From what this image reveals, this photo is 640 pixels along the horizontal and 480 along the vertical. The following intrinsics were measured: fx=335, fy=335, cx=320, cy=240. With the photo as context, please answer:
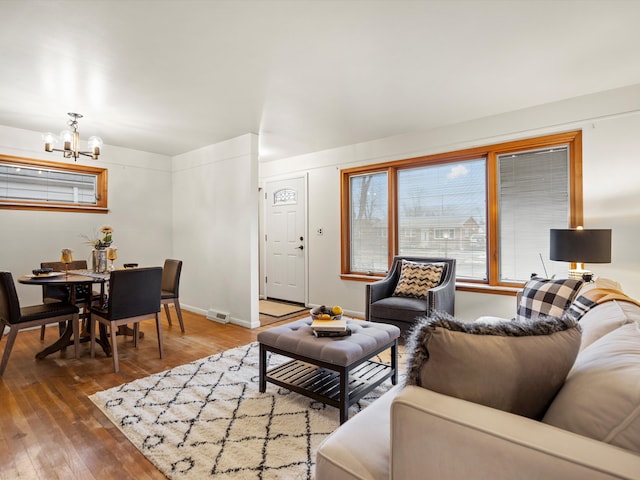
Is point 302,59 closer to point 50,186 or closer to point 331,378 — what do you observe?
point 331,378

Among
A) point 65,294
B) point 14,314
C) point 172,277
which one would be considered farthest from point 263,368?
point 65,294

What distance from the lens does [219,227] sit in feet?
15.0

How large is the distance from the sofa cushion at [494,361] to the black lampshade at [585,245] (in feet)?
6.88

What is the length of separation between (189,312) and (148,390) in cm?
262

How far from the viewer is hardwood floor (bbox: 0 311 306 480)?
1.64 m

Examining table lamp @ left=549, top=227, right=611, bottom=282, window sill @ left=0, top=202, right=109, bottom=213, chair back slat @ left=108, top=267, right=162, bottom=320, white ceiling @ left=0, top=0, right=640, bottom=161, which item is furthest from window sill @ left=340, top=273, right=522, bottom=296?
window sill @ left=0, top=202, right=109, bottom=213

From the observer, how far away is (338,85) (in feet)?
9.35

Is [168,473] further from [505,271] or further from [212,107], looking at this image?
[505,271]

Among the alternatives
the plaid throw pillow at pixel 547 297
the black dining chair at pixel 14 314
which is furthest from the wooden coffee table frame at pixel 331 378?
the black dining chair at pixel 14 314

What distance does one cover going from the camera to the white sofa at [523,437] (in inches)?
27.1

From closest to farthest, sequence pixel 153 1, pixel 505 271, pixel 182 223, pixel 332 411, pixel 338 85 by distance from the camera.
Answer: pixel 153 1, pixel 332 411, pixel 338 85, pixel 505 271, pixel 182 223

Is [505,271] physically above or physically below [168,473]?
above

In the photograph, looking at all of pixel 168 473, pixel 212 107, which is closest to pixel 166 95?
pixel 212 107

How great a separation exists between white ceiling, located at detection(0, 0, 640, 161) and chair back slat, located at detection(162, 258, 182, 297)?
162 centimetres
